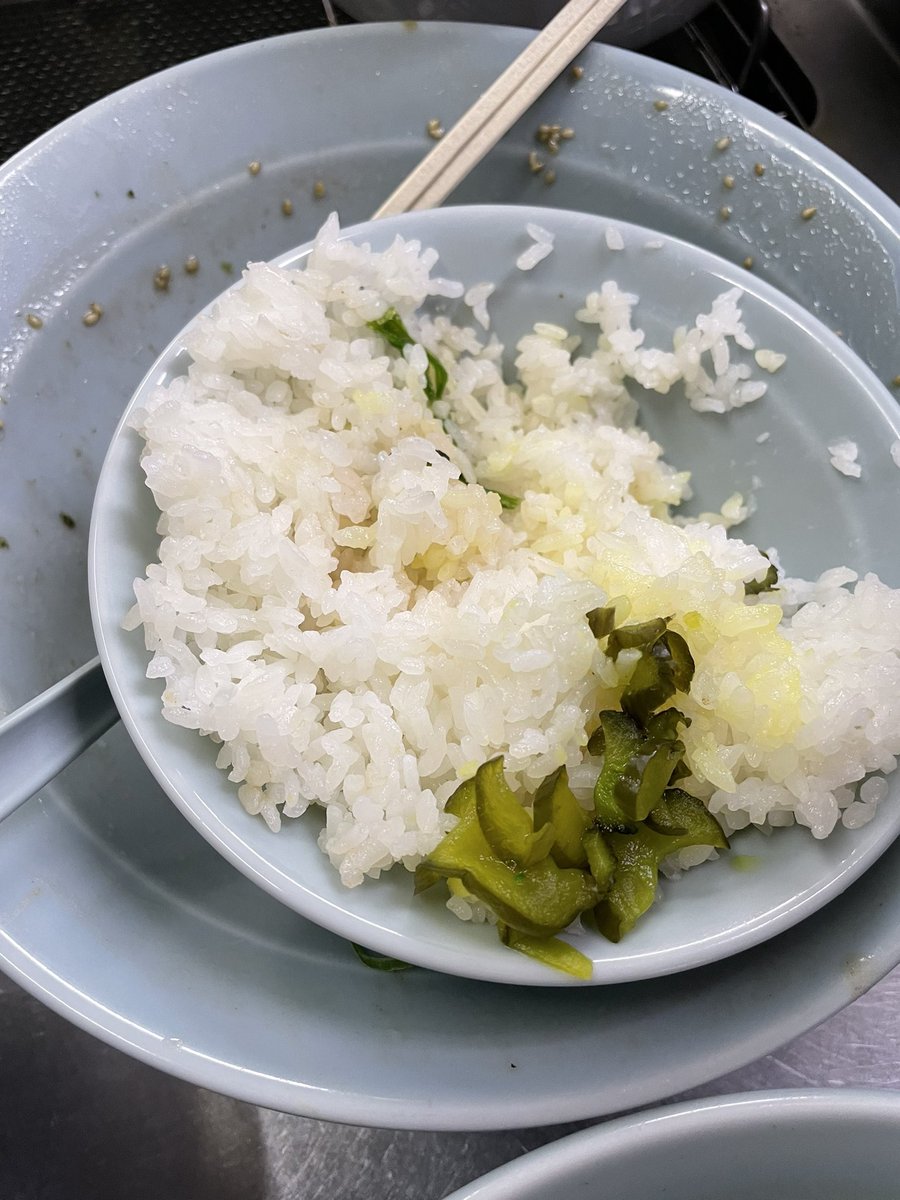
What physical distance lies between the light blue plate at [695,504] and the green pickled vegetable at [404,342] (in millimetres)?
110

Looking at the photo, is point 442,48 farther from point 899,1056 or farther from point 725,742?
point 899,1056

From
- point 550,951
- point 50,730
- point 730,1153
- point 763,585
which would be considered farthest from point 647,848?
point 50,730

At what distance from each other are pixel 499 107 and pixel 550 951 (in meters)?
1.16

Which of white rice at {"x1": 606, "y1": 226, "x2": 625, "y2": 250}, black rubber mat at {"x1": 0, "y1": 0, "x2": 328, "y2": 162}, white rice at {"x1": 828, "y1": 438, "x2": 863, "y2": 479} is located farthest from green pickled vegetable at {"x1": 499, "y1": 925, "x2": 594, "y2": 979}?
black rubber mat at {"x1": 0, "y1": 0, "x2": 328, "y2": 162}

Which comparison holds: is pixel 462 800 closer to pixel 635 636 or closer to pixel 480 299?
pixel 635 636

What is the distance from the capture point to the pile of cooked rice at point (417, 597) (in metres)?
0.96

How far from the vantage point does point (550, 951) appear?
91cm

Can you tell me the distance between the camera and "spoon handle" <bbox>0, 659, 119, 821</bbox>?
1011mm

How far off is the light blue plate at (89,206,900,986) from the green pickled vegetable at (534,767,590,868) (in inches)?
3.4

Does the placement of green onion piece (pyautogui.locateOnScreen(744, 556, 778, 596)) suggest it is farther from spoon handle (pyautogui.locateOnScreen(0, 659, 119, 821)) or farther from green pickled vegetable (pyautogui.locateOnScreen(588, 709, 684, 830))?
spoon handle (pyautogui.locateOnScreen(0, 659, 119, 821))

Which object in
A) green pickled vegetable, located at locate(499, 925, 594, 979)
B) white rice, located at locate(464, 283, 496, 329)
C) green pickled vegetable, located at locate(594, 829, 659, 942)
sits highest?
white rice, located at locate(464, 283, 496, 329)

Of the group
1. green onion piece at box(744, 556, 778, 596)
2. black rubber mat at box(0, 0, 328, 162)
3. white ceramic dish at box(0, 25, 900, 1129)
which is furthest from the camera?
black rubber mat at box(0, 0, 328, 162)

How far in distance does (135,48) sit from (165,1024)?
1675mm

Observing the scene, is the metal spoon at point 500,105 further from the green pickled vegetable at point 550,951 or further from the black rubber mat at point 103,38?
the green pickled vegetable at point 550,951
